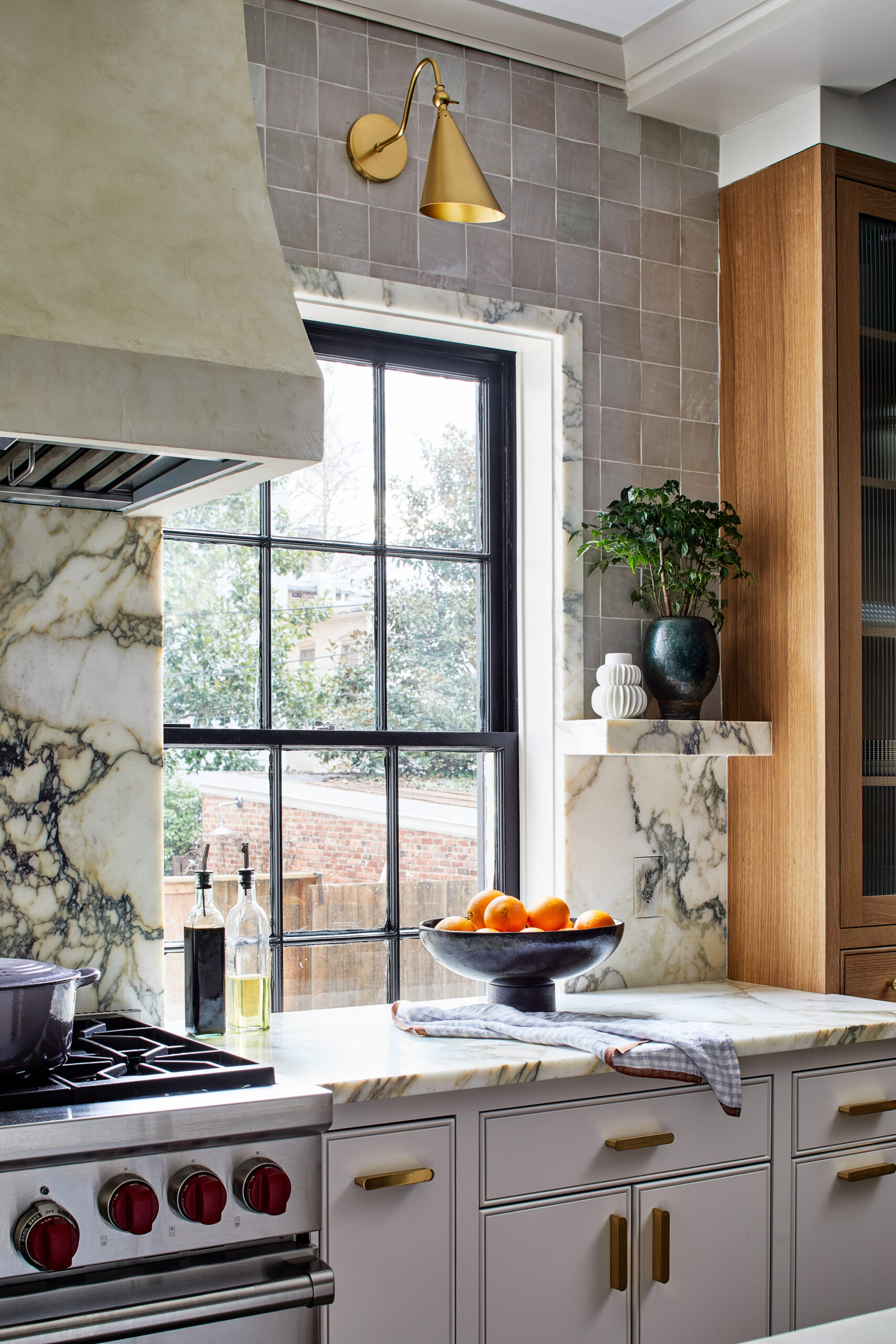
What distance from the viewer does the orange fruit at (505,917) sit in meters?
2.37

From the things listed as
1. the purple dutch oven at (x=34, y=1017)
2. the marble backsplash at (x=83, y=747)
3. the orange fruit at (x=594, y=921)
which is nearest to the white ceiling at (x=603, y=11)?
the marble backsplash at (x=83, y=747)

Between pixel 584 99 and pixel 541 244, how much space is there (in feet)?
1.19

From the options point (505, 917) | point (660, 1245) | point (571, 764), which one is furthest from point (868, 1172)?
point (571, 764)

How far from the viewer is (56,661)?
2.25m

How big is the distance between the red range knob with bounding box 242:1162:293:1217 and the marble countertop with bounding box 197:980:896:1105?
0.19 m

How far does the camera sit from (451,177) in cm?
209

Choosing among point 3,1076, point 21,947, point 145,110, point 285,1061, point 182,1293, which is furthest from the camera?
point 21,947

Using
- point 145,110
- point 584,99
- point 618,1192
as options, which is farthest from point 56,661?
point 584,99

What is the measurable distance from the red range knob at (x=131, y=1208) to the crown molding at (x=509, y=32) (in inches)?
86.5

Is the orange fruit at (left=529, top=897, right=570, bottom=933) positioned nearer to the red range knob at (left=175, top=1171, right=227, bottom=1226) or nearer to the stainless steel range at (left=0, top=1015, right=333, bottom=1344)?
the stainless steel range at (left=0, top=1015, right=333, bottom=1344)

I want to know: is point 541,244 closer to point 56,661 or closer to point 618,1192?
point 56,661

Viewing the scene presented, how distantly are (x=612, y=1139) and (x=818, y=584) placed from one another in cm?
127

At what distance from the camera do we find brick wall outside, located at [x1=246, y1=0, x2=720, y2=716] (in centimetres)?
257

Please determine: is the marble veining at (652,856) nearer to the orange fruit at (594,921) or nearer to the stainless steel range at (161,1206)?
the orange fruit at (594,921)
